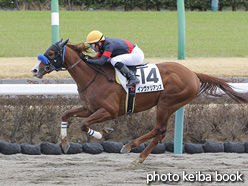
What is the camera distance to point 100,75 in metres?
5.60

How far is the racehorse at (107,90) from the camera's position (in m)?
5.44

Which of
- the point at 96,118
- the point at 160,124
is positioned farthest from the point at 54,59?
the point at 160,124

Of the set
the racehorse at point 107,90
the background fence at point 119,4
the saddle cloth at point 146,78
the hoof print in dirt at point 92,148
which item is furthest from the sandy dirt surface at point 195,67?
the background fence at point 119,4

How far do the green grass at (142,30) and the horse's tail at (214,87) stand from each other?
8137 mm

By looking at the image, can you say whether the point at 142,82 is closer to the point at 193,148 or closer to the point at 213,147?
the point at 193,148

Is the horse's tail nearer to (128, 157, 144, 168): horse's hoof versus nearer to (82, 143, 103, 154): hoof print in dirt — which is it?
(128, 157, 144, 168): horse's hoof

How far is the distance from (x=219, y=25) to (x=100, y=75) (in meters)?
19.5

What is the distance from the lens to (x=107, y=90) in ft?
18.0

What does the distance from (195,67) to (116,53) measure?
19.7ft

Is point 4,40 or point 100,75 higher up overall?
point 100,75

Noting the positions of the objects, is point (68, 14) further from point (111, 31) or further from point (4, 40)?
point (4, 40)

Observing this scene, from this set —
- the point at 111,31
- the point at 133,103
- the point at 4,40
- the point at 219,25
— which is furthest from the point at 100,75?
the point at 219,25

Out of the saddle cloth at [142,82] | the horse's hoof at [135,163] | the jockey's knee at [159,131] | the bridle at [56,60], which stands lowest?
the horse's hoof at [135,163]

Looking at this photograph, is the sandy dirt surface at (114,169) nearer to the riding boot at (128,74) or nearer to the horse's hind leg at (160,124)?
the horse's hind leg at (160,124)
